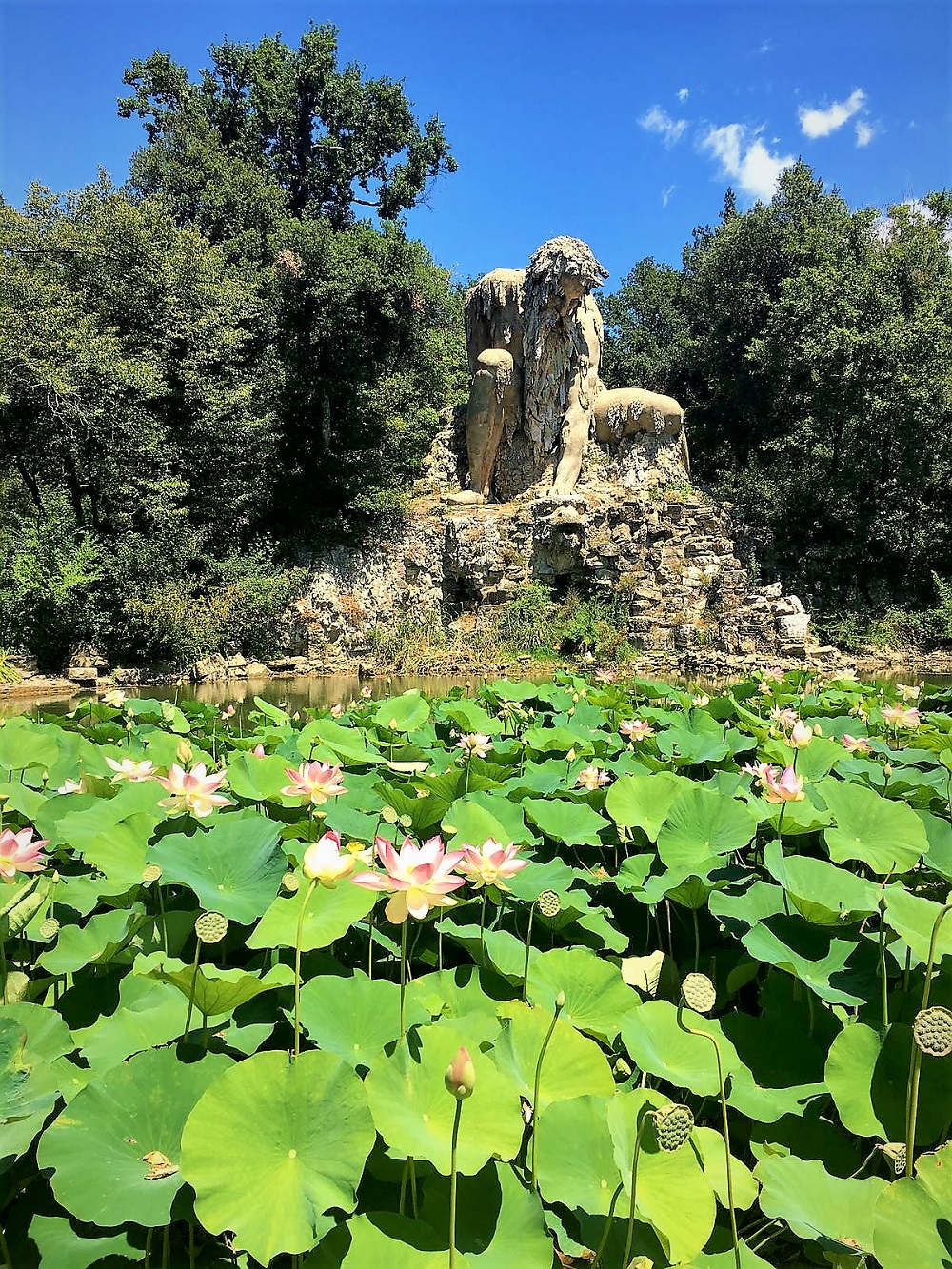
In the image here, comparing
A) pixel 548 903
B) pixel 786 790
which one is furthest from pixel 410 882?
pixel 786 790

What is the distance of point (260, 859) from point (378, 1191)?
42cm

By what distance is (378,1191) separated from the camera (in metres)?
0.63

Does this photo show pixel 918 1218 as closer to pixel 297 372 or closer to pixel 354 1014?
pixel 354 1014

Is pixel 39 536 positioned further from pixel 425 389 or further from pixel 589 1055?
pixel 589 1055

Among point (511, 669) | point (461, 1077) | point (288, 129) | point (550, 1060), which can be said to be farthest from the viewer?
point (288, 129)

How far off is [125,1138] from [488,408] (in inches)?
510

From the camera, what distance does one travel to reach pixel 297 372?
1379cm

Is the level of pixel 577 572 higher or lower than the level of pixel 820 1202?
higher

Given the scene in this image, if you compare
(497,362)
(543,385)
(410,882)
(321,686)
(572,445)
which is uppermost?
(497,362)

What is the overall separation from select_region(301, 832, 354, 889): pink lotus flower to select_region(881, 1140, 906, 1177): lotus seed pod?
1.74 ft

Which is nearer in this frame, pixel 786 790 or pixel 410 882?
pixel 410 882

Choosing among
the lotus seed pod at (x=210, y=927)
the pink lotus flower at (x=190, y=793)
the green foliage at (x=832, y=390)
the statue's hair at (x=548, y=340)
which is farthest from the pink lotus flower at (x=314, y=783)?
the green foliage at (x=832, y=390)

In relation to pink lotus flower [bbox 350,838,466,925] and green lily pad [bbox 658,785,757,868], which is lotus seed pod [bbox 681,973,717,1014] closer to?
pink lotus flower [bbox 350,838,466,925]

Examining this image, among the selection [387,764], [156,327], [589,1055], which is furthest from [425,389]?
[589,1055]
